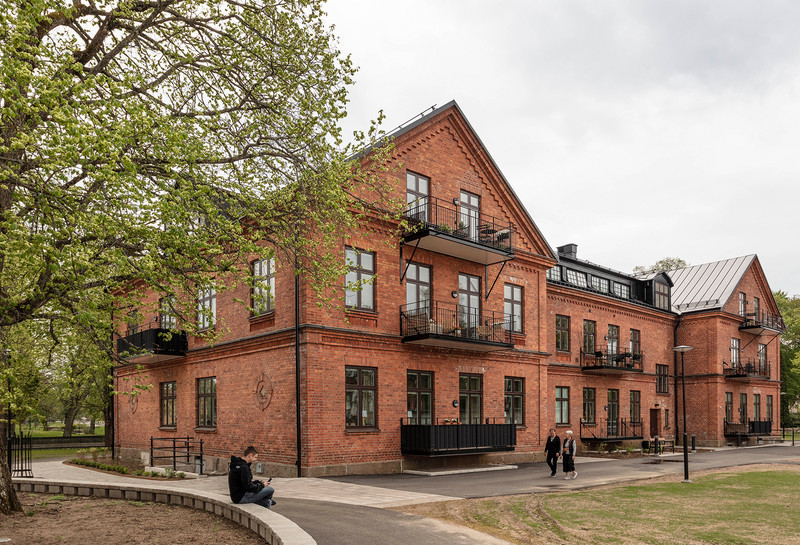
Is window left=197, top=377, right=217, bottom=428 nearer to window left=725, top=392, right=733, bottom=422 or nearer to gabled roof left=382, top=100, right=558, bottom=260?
gabled roof left=382, top=100, right=558, bottom=260

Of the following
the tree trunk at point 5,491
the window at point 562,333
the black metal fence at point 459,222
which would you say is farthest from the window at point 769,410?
the tree trunk at point 5,491

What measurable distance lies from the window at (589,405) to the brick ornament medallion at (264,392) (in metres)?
16.5

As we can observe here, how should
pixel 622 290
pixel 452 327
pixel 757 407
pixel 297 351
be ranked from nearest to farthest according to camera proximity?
pixel 297 351, pixel 452 327, pixel 622 290, pixel 757 407

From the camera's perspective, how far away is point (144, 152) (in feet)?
30.7

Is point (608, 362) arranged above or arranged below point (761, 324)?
below

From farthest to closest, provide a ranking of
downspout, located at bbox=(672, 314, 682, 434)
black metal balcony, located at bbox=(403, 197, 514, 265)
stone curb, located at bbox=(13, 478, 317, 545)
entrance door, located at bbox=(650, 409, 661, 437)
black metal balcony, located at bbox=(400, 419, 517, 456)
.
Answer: downspout, located at bbox=(672, 314, 682, 434) < entrance door, located at bbox=(650, 409, 661, 437) < black metal balcony, located at bbox=(403, 197, 514, 265) < black metal balcony, located at bbox=(400, 419, 517, 456) < stone curb, located at bbox=(13, 478, 317, 545)

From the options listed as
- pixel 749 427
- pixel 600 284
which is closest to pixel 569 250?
pixel 600 284

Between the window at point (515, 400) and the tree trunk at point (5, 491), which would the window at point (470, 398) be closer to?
the window at point (515, 400)

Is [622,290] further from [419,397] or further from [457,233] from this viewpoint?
[419,397]

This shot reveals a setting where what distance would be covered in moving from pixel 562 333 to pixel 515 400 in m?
6.69

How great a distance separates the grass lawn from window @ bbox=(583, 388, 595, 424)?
1349cm

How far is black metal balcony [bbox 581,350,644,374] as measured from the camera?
95.8 ft

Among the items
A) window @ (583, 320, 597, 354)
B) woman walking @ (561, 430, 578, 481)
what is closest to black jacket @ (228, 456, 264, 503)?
woman walking @ (561, 430, 578, 481)

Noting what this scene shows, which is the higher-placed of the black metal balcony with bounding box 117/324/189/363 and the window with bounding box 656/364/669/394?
the black metal balcony with bounding box 117/324/189/363
